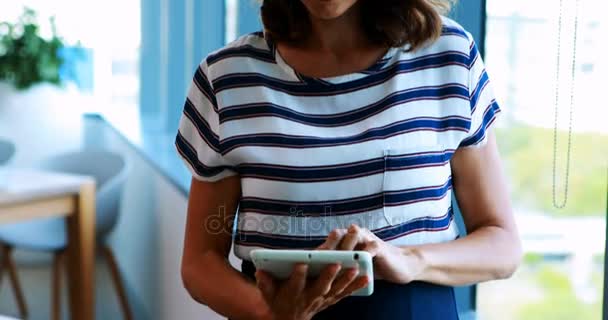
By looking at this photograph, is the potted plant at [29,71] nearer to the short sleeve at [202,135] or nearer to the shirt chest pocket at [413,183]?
the short sleeve at [202,135]

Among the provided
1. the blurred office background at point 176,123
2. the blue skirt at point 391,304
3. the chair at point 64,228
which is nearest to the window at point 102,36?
the blurred office background at point 176,123

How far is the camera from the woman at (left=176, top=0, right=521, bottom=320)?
0.92m

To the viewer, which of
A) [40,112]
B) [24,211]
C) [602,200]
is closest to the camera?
[602,200]

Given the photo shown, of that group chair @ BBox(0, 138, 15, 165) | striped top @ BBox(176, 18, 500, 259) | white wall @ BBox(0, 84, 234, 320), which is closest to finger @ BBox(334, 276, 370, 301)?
striped top @ BBox(176, 18, 500, 259)

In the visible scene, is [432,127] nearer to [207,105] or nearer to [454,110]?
[454,110]

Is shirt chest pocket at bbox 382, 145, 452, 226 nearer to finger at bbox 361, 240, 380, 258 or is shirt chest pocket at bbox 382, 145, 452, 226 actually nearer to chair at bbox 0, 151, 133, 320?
finger at bbox 361, 240, 380, 258

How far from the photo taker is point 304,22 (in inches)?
40.8

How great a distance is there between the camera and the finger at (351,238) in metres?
0.81

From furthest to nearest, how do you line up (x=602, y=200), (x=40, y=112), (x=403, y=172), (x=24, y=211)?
(x=40, y=112), (x=24, y=211), (x=602, y=200), (x=403, y=172)

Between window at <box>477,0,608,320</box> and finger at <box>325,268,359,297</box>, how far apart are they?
391 millimetres

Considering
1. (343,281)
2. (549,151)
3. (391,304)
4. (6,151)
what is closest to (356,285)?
(343,281)

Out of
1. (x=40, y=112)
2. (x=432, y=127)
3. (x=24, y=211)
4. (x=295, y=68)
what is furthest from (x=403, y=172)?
(x=40, y=112)

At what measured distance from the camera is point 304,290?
2.77 ft

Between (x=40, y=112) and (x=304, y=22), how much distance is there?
277cm
